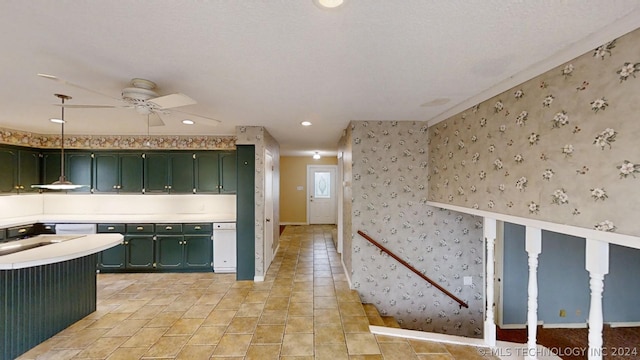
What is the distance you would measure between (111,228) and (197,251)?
4.88ft

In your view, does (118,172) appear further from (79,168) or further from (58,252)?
(58,252)

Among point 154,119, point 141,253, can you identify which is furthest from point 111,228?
point 154,119

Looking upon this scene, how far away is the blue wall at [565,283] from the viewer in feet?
13.3

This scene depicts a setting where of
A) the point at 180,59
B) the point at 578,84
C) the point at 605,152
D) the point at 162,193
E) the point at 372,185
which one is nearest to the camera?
the point at 605,152

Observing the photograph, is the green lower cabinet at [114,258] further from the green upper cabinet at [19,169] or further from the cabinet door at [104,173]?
the green upper cabinet at [19,169]

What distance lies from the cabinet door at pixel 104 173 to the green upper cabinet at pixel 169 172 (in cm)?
58

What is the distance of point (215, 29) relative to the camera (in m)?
1.59

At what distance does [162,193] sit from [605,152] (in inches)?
228

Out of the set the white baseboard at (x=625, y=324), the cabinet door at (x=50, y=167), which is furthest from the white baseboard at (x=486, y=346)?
the cabinet door at (x=50, y=167)

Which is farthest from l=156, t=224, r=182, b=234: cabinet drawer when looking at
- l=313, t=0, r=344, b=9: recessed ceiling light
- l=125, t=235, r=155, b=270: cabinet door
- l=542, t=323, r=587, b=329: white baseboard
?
l=542, t=323, r=587, b=329: white baseboard

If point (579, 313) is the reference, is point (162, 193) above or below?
above

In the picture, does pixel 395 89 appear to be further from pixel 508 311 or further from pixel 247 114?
pixel 508 311

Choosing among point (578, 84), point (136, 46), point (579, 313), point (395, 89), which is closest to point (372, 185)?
point (395, 89)

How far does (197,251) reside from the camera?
4.66 m
